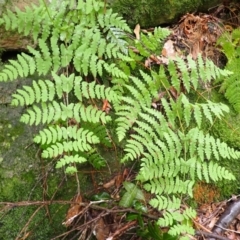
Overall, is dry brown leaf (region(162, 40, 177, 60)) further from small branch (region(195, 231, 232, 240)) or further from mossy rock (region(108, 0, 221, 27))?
small branch (region(195, 231, 232, 240))

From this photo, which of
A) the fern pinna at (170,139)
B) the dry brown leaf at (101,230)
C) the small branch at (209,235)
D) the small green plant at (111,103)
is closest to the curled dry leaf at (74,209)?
the dry brown leaf at (101,230)

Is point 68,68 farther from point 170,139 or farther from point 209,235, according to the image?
point 209,235

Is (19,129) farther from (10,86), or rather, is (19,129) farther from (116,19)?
(116,19)

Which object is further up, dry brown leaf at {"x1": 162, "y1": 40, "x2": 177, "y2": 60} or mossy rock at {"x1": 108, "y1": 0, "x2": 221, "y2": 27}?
mossy rock at {"x1": 108, "y1": 0, "x2": 221, "y2": 27}

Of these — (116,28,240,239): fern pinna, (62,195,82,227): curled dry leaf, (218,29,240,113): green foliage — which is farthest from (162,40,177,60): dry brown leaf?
(62,195,82,227): curled dry leaf

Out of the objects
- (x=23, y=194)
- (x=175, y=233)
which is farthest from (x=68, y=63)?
(x=175, y=233)
